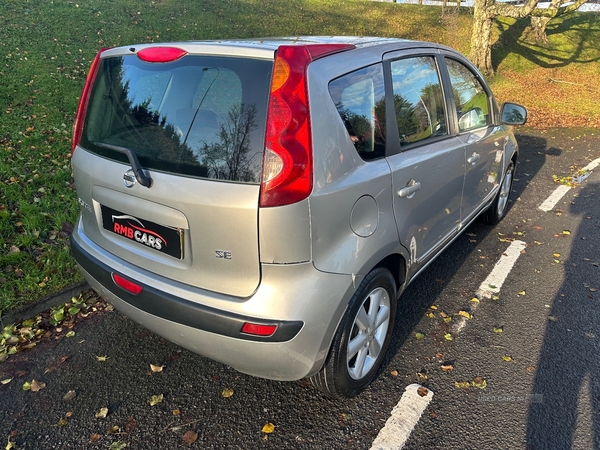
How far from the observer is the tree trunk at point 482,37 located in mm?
13391

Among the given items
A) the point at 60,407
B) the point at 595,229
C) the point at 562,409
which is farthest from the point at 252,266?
the point at 595,229

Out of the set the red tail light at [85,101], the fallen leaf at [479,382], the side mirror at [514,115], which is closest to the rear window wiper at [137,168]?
the red tail light at [85,101]

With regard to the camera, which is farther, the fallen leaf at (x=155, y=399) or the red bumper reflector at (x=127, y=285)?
the fallen leaf at (x=155, y=399)

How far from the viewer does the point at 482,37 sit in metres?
13.8

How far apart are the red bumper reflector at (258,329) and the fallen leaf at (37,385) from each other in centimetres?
152

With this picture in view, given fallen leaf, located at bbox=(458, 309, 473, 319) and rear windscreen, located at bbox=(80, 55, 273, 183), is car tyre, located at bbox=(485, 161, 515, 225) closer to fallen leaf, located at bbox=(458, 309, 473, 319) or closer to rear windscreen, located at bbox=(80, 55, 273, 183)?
fallen leaf, located at bbox=(458, 309, 473, 319)

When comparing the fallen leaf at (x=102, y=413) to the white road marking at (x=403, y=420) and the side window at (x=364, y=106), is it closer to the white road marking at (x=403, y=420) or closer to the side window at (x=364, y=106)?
the white road marking at (x=403, y=420)

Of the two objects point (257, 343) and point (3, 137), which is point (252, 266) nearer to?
point (257, 343)

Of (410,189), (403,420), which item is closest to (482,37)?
(410,189)

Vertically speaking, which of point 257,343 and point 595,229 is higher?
point 257,343

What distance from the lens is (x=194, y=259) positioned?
2094mm

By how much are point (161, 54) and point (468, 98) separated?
8.32 ft

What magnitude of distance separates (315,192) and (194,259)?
647mm

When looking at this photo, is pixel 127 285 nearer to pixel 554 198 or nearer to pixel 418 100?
pixel 418 100
